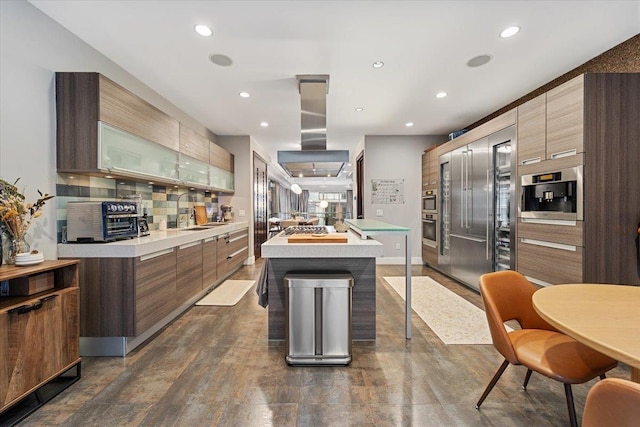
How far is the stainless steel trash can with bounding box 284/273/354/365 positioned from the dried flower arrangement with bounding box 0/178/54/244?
1.80 metres

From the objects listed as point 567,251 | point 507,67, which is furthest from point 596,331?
point 507,67

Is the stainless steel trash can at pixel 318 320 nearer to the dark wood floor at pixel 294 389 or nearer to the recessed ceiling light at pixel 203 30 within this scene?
the dark wood floor at pixel 294 389

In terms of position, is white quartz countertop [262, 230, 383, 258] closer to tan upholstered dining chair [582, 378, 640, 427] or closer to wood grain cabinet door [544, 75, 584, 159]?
tan upholstered dining chair [582, 378, 640, 427]

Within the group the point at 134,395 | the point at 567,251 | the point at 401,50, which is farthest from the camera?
the point at 401,50

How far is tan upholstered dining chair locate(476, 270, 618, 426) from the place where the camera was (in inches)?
55.2

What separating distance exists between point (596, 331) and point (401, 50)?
264cm

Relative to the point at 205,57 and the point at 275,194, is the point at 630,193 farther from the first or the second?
the point at 275,194

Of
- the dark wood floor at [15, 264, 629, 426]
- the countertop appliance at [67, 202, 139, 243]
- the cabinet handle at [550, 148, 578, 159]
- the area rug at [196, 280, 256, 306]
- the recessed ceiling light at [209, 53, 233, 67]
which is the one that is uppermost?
the recessed ceiling light at [209, 53, 233, 67]

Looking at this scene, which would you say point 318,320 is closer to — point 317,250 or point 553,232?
point 317,250

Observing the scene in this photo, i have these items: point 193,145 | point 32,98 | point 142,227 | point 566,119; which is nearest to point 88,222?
point 142,227

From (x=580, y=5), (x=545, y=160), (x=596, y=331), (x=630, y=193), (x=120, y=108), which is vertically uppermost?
(x=580, y=5)

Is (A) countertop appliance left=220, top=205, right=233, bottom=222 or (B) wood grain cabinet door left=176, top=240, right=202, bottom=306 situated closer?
(B) wood grain cabinet door left=176, top=240, right=202, bottom=306

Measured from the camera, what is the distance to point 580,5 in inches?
85.1

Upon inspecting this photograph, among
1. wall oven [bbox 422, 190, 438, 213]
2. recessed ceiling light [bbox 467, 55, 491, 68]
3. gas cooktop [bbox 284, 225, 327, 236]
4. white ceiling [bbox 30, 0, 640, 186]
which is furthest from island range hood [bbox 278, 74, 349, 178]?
wall oven [bbox 422, 190, 438, 213]
